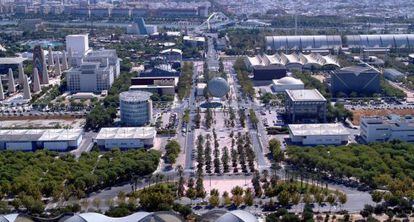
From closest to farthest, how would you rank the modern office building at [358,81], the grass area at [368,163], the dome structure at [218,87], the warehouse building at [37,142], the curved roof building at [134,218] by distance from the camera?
the curved roof building at [134,218]
the grass area at [368,163]
the warehouse building at [37,142]
the dome structure at [218,87]
the modern office building at [358,81]

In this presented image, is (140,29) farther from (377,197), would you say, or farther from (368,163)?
(377,197)

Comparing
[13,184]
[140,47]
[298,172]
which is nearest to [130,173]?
[13,184]

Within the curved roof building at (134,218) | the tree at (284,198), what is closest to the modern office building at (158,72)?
the tree at (284,198)

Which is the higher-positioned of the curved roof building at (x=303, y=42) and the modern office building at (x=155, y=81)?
the curved roof building at (x=303, y=42)

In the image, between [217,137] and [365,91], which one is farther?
[365,91]

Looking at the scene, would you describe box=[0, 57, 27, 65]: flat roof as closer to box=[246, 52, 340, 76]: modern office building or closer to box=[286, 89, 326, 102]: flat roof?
box=[246, 52, 340, 76]: modern office building

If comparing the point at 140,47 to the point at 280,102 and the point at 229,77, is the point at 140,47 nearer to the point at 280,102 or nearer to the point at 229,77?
the point at 229,77

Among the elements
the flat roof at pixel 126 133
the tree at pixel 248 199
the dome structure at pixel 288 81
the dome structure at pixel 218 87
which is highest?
the dome structure at pixel 218 87

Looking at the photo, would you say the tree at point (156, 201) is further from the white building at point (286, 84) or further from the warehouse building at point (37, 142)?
the white building at point (286, 84)
